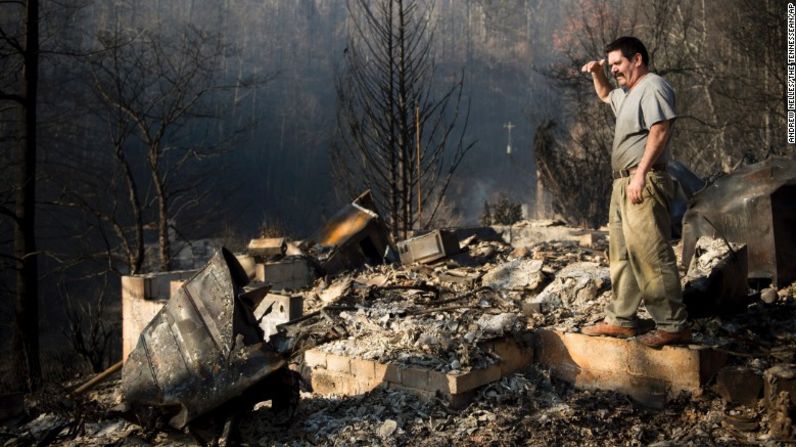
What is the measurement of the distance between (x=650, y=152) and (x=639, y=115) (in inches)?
10.3

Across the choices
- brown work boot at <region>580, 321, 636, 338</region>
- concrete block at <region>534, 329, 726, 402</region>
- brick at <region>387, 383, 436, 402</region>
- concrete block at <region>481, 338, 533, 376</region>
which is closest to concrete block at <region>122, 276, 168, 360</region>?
brick at <region>387, 383, 436, 402</region>

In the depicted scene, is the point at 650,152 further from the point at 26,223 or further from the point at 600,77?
the point at 26,223

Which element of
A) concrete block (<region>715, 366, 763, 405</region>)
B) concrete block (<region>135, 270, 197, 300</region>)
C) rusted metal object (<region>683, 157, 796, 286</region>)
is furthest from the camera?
concrete block (<region>135, 270, 197, 300</region>)

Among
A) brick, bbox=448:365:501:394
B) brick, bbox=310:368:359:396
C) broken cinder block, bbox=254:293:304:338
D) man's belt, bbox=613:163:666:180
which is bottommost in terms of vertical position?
brick, bbox=310:368:359:396

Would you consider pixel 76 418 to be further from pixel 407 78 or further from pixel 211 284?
pixel 407 78

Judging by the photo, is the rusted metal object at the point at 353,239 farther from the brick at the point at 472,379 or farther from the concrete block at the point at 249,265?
the brick at the point at 472,379

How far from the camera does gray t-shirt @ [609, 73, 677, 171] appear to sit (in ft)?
11.2

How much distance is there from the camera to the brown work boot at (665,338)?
12.0 ft

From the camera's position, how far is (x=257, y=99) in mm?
42906

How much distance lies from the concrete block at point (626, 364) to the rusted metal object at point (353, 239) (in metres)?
4.48

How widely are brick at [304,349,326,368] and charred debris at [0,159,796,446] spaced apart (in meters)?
A: 0.01

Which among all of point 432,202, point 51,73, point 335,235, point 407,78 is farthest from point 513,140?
point 335,235

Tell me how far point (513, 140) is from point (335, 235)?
147ft

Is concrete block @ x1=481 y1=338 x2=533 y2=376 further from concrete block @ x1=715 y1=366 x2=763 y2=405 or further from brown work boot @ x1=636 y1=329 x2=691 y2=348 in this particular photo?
concrete block @ x1=715 y1=366 x2=763 y2=405
